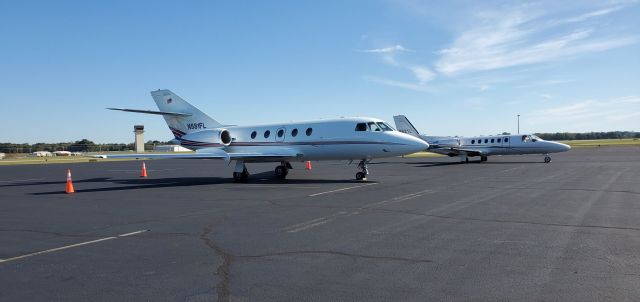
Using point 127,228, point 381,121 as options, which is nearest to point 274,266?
point 127,228

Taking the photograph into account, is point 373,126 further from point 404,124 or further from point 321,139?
point 404,124

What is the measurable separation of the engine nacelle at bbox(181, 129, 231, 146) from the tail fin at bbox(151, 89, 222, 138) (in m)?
0.53

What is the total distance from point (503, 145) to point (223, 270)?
34358mm

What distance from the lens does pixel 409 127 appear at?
43.9 meters

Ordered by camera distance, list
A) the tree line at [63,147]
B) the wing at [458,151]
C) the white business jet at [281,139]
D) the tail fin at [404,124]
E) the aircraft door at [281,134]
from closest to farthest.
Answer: the white business jet at [281,139] < the aircraft door at [281,134] < the wing at [458,151] < the tail fin at [404,124] < the tree line at [63,147]

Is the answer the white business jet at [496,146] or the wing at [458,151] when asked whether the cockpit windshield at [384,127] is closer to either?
the white business jet at [496,146]

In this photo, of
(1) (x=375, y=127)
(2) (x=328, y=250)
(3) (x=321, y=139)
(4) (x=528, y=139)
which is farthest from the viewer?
(4) (x=528, y=139)

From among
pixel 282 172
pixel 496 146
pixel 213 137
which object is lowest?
pixel 282 172

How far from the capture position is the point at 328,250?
649cm

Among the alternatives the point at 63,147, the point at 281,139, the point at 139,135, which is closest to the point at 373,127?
the point at 281,139

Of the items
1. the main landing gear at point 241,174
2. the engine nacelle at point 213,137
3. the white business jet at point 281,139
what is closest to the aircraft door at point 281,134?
the white business jet at point 281,139

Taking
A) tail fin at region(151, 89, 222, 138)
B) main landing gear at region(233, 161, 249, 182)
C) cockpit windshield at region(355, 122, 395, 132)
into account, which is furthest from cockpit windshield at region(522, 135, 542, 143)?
main landing gear at region(233, 161, 249, 182)

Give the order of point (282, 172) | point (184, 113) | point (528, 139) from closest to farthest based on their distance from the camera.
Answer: point (282, 172)
point (184, 113)
point (528, 139)

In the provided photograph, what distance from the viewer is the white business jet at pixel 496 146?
115 ft
